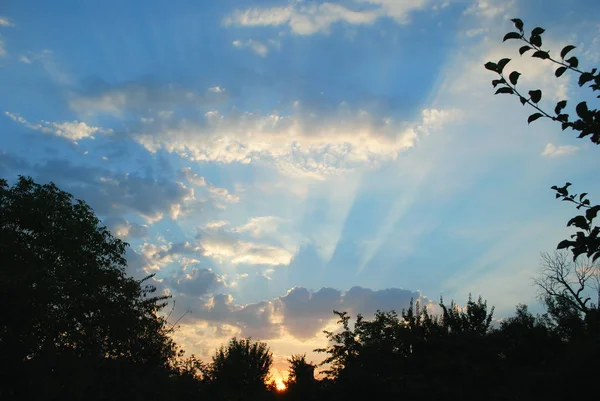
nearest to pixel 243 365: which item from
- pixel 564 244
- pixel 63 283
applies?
pixel 63 283

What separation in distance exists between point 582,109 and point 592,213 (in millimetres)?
779

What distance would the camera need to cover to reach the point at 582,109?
3229 millimetres

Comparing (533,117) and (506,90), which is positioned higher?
(506,90)

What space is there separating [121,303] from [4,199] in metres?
9.39

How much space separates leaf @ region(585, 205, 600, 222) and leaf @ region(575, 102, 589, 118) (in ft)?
2.26

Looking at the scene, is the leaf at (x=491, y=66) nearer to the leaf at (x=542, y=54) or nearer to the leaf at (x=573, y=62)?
the leaf at (x=542, y=54)

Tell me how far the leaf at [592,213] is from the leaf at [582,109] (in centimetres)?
69

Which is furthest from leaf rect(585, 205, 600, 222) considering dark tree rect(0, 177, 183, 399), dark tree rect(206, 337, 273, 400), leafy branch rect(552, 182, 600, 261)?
dark tree rect(206, 337, 273, 400)

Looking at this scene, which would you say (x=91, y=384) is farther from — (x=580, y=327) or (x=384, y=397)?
(x=580, y=327)

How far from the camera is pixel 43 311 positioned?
2378cm

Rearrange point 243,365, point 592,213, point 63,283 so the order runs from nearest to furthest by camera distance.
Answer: point 592,213 < point 63,283 < point 243,365

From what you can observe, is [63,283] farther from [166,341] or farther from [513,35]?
[513,35]

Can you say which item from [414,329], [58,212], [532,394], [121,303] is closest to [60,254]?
[58,212]

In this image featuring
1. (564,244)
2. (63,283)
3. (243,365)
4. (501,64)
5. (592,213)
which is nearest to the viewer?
(592,213)
